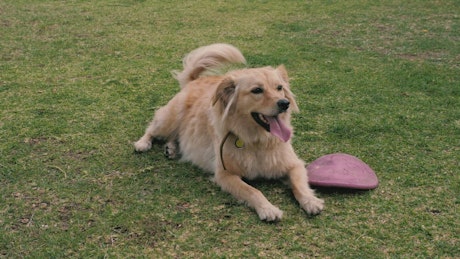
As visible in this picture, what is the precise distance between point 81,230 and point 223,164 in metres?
1.11

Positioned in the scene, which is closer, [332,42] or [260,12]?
[332,42]

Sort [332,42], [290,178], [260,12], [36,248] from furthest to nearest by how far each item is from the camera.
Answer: [260,12]
[332,42]
[290,178]
[36,248]

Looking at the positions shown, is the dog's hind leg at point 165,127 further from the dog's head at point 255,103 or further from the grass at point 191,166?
the dog's head at point 255,103

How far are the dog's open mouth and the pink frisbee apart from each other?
0.39 meters

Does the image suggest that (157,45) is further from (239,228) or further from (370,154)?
(239,228)

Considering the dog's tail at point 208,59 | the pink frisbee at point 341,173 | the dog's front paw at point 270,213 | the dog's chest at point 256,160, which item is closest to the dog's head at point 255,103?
the dog's chest at point 256,160

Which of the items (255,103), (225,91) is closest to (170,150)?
(225,91)

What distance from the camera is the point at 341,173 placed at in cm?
351

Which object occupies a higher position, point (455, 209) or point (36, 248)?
point (455, 209)

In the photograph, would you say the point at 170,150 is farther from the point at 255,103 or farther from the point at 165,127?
the point at 255,103

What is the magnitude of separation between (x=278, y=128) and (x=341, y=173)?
56 centimetres

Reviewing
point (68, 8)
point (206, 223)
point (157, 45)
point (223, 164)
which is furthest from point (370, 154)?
point (68, 8)

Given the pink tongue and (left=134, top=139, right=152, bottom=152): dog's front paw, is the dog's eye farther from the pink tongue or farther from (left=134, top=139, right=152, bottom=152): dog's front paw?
(left=134, top=139, right=152, bottom=152): dog's front paw

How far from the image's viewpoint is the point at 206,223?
3137mm
